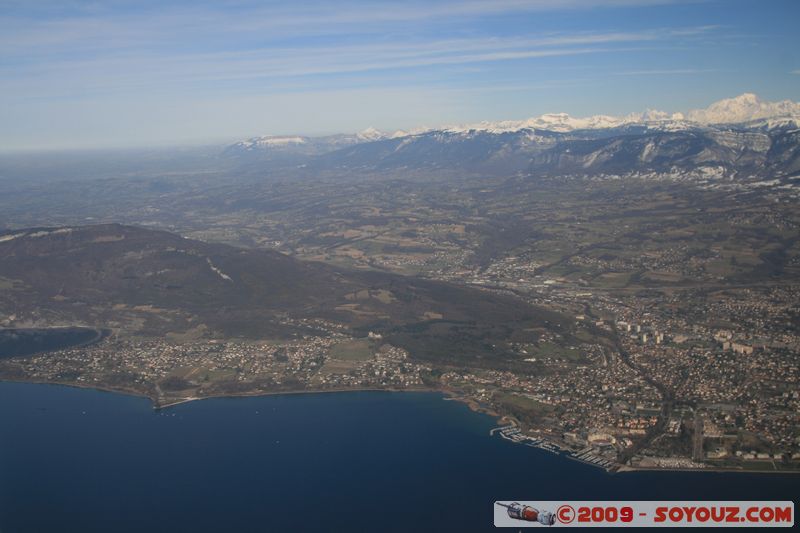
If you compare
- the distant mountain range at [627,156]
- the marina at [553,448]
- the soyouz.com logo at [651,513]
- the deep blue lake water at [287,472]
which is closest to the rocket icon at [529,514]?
the soyouz.com logo at [651,513]

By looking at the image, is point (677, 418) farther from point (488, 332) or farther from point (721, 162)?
point (721, 162)

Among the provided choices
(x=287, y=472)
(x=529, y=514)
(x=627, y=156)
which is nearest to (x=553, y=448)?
(x=529, y=514)

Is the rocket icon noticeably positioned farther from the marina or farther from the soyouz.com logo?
the marina

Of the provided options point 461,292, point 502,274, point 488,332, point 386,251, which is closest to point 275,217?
point 386,251

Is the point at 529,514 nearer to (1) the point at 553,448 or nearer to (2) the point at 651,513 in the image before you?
(2) the point at 651,513

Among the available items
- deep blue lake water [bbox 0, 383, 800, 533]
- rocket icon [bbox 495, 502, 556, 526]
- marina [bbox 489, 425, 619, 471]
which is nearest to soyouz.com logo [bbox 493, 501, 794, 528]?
rocket icon [bbox 495, 502, 556, 526]

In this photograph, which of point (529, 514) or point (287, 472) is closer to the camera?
point (529, 514)

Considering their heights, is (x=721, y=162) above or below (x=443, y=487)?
above
